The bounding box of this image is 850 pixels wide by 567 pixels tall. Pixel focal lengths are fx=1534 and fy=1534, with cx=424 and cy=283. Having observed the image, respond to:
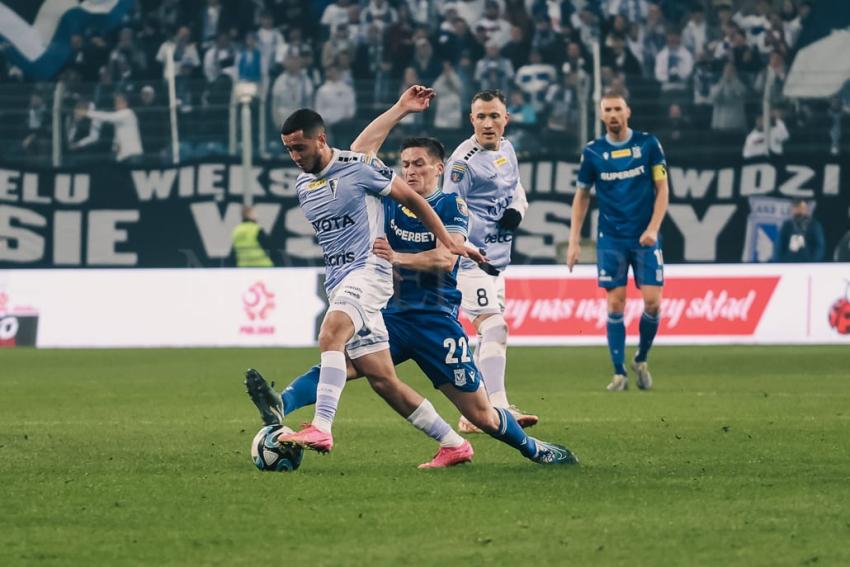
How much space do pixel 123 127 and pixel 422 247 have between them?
16.5 metres

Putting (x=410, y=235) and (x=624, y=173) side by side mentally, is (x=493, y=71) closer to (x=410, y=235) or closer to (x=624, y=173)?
(x=624, y=173)

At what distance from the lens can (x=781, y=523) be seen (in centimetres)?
558

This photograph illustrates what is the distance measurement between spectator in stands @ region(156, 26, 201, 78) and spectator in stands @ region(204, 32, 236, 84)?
1.03 ft

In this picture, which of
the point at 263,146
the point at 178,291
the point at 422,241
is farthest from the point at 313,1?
the point at 422,241

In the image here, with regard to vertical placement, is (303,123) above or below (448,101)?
above

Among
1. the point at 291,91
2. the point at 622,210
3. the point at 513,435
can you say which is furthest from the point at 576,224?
the point at 291,91

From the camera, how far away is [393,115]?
8258 millimetres

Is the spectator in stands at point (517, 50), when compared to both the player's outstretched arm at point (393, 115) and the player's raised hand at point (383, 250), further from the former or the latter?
the player's raised hand at point (383, 250)

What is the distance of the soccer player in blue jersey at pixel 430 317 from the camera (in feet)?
24.3

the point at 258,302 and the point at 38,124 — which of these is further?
the point at 38,124

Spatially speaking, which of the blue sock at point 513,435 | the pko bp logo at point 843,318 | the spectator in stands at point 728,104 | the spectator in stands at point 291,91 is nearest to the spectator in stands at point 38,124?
the spectator in stands at point 291,91

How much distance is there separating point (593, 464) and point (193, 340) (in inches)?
520

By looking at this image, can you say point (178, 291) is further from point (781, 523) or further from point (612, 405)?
point (781, 523)

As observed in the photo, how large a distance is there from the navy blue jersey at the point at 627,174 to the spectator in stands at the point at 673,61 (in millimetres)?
12279
